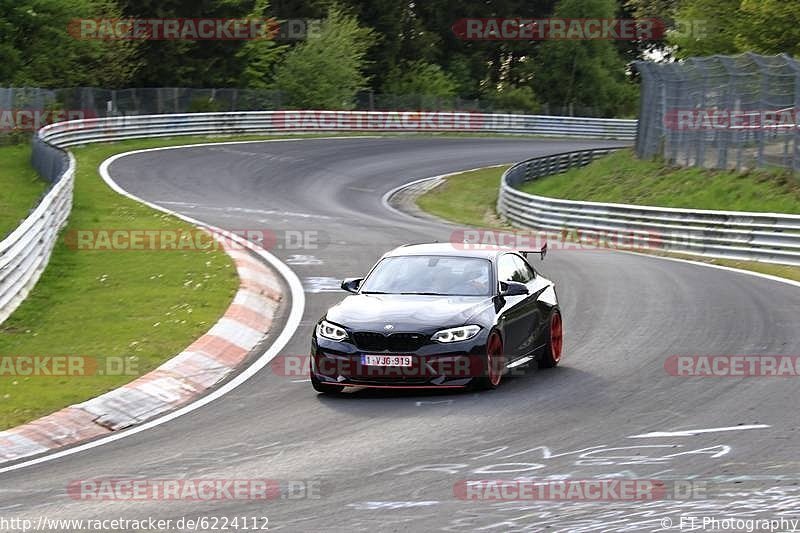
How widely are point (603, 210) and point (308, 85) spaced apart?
40527 mm

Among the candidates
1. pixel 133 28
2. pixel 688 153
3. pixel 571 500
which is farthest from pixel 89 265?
pixel 133 28

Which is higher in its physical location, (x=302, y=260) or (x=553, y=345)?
(x=553, y=345)

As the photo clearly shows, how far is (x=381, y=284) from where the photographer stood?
12.8 m

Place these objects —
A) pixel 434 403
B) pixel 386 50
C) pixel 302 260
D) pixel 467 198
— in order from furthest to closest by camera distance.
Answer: pixel 386 50
pixel 467 198
pixel 302 260
pixel 434 403

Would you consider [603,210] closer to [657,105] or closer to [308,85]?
[657,105]

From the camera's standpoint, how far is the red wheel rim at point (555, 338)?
13.3 meters

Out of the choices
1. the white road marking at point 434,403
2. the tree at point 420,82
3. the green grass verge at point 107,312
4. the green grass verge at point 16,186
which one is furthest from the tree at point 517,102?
the white road marking at point 434,403

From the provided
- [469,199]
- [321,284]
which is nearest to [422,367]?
[321,284]

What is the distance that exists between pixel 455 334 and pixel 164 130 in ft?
135

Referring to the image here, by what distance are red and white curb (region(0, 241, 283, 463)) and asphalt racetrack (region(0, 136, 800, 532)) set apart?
0.52m

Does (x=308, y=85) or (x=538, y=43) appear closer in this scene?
(x=308, y=85)

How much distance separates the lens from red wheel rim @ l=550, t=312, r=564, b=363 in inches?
522

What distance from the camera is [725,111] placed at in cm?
3141

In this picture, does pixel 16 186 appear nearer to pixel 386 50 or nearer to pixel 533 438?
pixel 533 438
